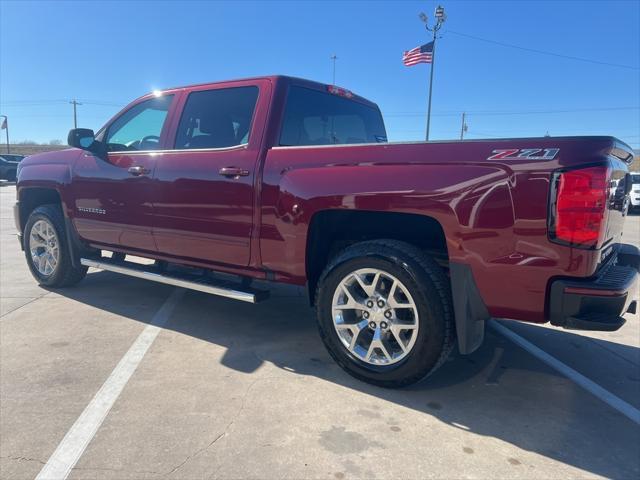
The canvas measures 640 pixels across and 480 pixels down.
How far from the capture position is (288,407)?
9.00 feet

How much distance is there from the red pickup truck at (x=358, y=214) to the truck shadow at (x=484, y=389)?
0.29 metres

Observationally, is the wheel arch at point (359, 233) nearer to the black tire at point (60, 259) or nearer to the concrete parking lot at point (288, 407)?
the concrete parking lot at point (288, 407)

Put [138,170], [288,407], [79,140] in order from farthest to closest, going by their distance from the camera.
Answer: [79,140]
[138,170]
[288,407]

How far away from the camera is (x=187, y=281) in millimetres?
3859

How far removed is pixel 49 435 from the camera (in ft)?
7.94

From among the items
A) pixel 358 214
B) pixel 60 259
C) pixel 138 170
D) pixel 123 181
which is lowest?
pixel 60 259

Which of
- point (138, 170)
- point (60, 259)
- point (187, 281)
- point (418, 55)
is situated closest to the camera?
point (187, 281)

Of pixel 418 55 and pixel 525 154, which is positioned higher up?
pixel 418 55

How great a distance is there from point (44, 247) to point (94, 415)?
328cm

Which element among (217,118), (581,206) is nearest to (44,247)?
(217,118)

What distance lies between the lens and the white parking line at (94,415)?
2.17 metres

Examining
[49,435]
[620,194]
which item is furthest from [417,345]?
[49,435]

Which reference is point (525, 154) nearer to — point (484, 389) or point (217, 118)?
point (484, 389)

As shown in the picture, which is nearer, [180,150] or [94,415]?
[94,415]
